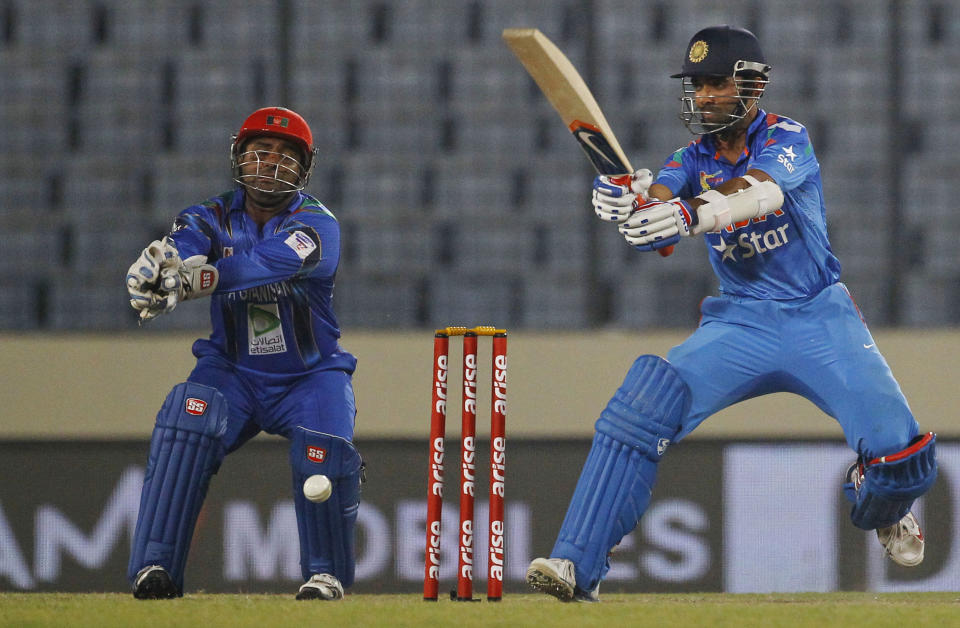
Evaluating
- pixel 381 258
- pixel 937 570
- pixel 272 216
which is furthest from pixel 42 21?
pixel 937 570

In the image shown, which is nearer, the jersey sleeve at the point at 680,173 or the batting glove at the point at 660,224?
the batting glove at the point at 660,224

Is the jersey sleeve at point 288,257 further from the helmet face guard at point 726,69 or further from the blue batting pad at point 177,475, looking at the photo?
the helmet face guard at point 726,69

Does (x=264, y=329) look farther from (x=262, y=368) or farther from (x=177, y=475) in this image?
(x=177, y=475)

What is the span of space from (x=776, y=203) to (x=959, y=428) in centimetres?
419

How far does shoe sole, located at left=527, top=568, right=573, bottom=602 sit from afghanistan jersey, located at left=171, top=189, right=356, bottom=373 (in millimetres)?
956

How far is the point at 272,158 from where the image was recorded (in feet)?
15.0

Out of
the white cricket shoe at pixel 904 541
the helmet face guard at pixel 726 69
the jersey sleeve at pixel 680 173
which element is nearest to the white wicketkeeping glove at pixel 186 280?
the jersey sleeve at pixel 680 173

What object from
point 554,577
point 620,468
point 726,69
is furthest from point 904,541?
point 726,69

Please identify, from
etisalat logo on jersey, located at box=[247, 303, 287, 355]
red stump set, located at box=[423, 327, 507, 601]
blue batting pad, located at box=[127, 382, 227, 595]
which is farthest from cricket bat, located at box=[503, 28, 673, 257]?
blue batting pad, located at box=[127, 382, 227, 595]

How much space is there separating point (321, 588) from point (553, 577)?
742mm

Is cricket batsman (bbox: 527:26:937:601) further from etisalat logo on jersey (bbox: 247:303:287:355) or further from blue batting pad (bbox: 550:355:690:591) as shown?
etisalat logo on jersey (bbox: 247:303:287:355)

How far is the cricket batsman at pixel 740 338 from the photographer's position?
4.11 metres

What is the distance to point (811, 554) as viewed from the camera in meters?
7.68

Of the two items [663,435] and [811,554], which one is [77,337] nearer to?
[811,554]
